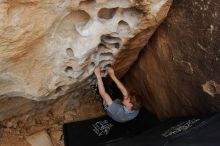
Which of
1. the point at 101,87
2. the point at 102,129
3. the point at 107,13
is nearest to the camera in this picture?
the point at 107,13

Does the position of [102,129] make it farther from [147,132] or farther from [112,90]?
[147,132]

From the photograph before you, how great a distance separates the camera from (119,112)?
2.49 meters

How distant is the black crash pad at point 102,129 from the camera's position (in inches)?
99.2

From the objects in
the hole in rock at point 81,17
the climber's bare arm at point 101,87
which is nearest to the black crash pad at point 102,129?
the climber's bare arm at point 101,87

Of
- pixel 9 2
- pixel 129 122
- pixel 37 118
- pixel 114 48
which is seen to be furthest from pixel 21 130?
pixel 9 2

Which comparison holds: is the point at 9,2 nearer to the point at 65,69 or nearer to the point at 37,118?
the point at 65,69

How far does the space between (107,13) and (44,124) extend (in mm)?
1065

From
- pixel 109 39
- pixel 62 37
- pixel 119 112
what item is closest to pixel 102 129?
pixel 119 112

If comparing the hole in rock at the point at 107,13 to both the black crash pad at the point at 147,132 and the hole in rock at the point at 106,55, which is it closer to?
the hole in rock at the point at 106,55

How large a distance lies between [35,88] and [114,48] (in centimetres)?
47

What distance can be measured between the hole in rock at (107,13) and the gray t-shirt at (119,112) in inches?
25.5

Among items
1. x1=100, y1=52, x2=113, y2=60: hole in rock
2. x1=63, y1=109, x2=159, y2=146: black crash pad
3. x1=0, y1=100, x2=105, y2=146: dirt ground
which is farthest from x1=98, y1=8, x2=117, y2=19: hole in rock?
x1=0, y1=100, x2=105, y2=146: dirt ground

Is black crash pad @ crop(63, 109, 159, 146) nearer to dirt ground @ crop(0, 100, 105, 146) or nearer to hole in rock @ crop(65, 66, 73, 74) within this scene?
dirt ground @ crop(0, 100, 105, 146)

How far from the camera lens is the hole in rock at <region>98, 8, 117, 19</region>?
6.51 feet
